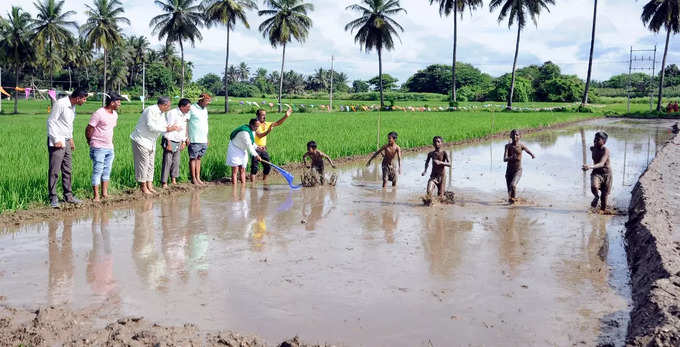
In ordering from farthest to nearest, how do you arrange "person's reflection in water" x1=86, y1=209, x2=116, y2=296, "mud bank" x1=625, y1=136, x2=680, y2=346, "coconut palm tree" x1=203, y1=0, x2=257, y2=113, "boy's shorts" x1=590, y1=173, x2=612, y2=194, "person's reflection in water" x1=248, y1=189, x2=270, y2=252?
"coconut palm tree" x1=203, y1=0, x2=257, y2=113 < "boy's shorts" x1=590, y1=173, x2=612, y2=194 < "person's reflection in water" x1=248, y1=189, x2=270, y2=252 < "person's reflection in water" x1=86, y1=209, x2=116, y2=296 < "mud bank" x1=625, y1=136, x2=680, y2=346

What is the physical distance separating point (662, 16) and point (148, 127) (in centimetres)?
5048

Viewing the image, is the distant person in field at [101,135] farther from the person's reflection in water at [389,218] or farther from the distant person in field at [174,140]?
the person's reflection in water at [389,218]

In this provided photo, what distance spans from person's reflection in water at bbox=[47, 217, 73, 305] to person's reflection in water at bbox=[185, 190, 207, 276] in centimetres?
107

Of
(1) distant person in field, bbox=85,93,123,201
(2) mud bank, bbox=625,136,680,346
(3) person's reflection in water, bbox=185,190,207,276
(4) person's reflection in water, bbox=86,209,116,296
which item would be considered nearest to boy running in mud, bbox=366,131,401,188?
(3) person's reflection in water, bbox=185,190,207,276

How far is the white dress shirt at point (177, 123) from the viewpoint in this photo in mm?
9273

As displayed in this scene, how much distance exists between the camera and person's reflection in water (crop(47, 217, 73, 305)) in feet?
15.3

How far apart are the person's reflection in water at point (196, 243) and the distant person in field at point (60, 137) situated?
1.79 metres

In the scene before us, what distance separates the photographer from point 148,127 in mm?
8555

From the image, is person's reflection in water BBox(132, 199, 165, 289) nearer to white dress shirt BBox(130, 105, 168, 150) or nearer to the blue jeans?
the blue jeans

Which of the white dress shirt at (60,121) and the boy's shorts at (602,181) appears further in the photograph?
the boy's shorts at (602,181)

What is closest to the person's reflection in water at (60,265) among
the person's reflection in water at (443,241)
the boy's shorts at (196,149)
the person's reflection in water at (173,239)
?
the person's reflection in water at (173,239)

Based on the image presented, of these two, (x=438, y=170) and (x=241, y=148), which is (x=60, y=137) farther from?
(x=438, y=170)

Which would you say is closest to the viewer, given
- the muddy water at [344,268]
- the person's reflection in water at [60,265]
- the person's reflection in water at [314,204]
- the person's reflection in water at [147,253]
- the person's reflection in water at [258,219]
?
the muddy water at [344,268]

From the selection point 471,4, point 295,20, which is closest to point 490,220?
point 295,20
